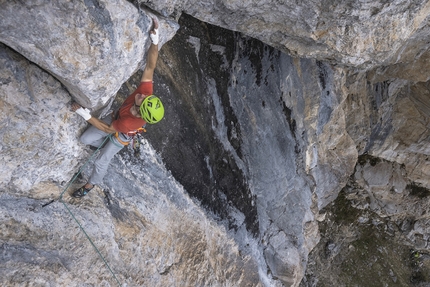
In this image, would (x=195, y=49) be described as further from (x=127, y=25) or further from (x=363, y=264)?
(x=363, y=264)

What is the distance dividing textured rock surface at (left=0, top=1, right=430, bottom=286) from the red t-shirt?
35 centimetres

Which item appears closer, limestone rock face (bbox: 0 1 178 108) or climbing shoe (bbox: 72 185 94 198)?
limestone rock face (bbox: 0 1 178 108)

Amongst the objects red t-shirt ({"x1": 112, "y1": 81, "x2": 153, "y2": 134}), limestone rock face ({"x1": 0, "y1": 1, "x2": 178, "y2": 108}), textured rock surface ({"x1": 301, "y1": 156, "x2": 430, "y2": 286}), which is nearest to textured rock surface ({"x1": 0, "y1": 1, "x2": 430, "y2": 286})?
limestone rock face ({"x1": 0, "y1": 1, "x2": 178, "y2": 108})

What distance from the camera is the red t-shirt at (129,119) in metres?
5.87

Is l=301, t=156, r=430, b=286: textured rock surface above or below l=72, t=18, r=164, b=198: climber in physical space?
below

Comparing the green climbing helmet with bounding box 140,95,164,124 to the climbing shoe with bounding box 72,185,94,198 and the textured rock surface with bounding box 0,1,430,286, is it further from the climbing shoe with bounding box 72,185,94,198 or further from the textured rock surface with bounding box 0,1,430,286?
the climbing shoe with bounding box 72,185,94,198

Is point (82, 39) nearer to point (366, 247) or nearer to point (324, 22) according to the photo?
point (324, 22)

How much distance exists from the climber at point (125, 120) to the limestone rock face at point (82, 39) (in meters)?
0.22

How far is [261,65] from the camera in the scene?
9.68 metres

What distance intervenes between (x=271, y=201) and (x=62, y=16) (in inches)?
346

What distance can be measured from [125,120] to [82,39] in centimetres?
162

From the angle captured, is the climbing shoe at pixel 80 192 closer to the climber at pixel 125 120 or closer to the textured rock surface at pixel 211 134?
the climber at pixel 125 120

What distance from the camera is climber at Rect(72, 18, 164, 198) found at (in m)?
5.52

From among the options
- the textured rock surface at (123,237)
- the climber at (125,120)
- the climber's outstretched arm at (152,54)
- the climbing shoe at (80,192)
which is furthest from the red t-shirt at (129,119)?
the climbing shoe at (80,192)
